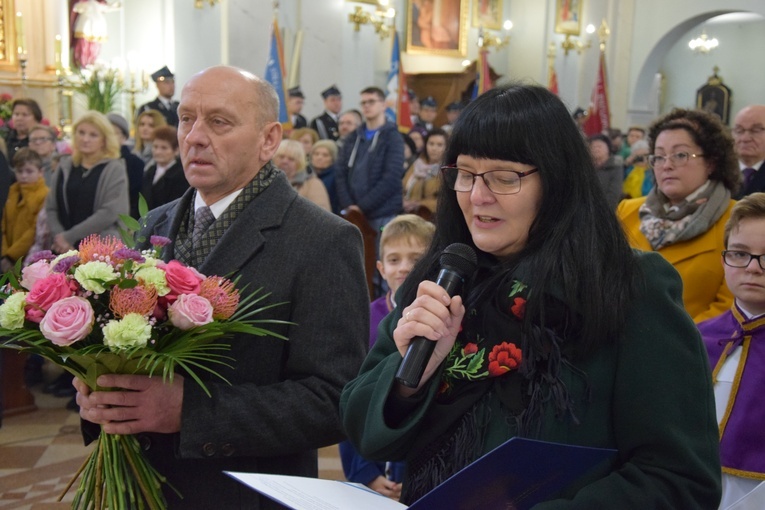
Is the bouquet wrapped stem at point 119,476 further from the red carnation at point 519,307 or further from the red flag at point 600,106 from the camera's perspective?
the red flag at point 600,106

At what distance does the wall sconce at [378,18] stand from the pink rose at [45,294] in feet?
40.0

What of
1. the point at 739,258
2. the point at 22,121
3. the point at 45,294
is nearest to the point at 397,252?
the point at 739,258

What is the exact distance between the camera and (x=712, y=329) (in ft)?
8.75

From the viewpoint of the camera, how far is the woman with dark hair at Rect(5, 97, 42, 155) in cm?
713

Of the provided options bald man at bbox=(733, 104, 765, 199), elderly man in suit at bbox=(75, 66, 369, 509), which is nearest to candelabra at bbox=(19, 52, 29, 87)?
bald man at bbox=(733, 104, 765, 199)

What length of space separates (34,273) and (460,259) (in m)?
0.93

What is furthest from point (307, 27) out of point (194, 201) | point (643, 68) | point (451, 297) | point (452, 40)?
point (451, 297)

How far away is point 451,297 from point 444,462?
29 centimetres

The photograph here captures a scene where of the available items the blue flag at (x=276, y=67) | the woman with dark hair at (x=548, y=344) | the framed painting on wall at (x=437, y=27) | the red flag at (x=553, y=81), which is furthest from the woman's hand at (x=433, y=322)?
the red flag at (x=553, y=81)

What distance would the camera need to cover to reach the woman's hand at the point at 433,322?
1368mm

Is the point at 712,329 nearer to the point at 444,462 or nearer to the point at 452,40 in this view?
the point at 444,462

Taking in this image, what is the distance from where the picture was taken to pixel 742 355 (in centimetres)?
253

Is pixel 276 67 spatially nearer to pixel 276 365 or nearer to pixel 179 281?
pixel 276 365

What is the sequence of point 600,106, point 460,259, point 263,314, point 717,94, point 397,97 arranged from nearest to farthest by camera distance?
point 460,259 < point 263,314 < point 397,97 < point 600,106 < point 717,94
